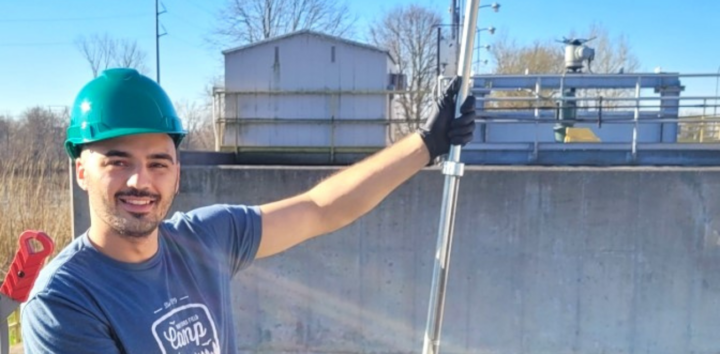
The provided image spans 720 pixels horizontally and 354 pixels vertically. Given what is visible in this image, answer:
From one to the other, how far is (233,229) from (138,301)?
442 mm

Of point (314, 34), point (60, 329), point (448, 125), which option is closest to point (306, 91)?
point (314, 34)

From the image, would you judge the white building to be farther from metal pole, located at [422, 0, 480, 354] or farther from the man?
the man

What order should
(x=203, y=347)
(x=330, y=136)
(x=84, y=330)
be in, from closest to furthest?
1. (x=84, y=330)
2. (x=203, y=347)
3. (x=330, y=136)

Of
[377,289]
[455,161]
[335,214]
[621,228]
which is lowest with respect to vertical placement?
[377,289]

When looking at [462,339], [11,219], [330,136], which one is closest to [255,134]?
[330,136]

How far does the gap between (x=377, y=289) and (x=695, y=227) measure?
233 cm

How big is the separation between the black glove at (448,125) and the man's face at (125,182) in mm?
836

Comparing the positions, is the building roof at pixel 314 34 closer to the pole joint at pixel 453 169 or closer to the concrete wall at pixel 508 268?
the concrete wall at pixel 508 268

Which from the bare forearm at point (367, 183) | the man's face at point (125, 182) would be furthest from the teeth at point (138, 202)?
the bare forearm at point (367, 183)

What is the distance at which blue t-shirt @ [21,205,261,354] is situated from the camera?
0.99 meters

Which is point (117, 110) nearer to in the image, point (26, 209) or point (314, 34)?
point (26, 209)

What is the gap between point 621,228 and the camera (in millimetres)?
3830

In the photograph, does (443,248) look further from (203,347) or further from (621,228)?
(621,228)

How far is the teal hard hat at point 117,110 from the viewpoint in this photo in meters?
1.08
